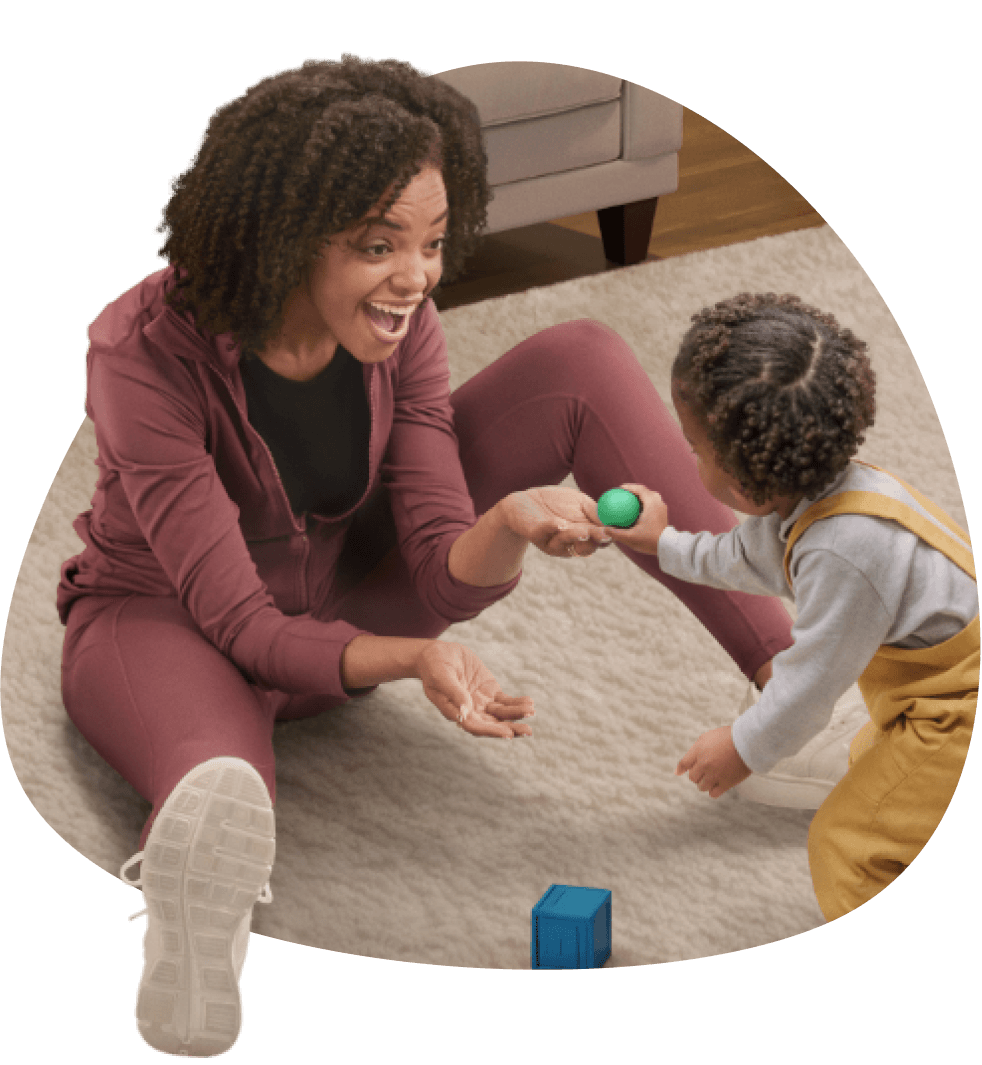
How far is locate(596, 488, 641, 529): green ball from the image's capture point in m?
1.01

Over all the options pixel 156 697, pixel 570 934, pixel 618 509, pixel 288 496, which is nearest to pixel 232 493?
pixel 288 496

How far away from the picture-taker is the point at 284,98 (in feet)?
2.98

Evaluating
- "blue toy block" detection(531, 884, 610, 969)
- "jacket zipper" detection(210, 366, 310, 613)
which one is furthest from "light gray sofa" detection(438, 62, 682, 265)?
"blue toy block" detection(531, 884, 610, 969)

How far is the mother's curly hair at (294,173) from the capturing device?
0.90 m

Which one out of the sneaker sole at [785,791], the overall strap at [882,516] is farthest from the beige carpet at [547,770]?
the overall strap at [882,516]

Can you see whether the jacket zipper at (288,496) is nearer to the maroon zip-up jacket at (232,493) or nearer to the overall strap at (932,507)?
the maroon zip-up jacket at (232,493)

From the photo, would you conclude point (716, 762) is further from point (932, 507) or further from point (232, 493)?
point (232, 493)

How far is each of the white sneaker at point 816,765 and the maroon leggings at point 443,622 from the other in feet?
0.23

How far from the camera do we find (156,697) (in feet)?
3.35

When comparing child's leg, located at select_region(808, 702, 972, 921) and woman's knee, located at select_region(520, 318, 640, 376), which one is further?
woman's knee, located at select_region(520, 318, 640, 376)

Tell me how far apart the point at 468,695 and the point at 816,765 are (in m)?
0.25

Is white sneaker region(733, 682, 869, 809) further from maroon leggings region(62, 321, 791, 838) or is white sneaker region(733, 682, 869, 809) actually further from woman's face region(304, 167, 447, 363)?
woman's face region(304, 167, 447, 363)

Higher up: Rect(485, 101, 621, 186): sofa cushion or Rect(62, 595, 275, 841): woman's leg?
Rect(485, 101, 621, 186): sofa cushion

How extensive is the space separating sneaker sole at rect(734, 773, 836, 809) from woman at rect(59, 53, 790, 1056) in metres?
0.08
